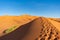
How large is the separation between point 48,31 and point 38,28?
0.92 m

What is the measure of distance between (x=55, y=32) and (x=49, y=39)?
4.36ft

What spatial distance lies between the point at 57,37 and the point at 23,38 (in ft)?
6.82

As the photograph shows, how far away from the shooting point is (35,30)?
11086mm

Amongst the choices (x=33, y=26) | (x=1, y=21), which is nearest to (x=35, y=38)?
(x=33, y=26)

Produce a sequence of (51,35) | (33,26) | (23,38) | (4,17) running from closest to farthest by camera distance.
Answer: (51,35) → (23,38) → (33,26) → (4,17)

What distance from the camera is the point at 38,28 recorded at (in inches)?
446

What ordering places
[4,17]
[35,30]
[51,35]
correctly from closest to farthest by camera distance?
1. [51,35]
2. [35,30]
3. [4,17]

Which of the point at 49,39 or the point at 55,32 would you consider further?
the point at 55,32

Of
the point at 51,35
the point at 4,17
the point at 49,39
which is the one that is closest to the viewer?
the point at 49,39

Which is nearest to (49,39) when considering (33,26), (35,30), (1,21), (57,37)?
(57,37)

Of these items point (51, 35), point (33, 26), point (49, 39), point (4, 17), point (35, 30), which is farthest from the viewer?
point (4, 17)

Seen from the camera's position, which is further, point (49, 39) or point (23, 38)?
point (23, 38)

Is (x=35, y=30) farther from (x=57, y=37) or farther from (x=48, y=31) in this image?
(x=57, y=37)

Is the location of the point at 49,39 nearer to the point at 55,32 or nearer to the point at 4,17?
the point at 55,32
